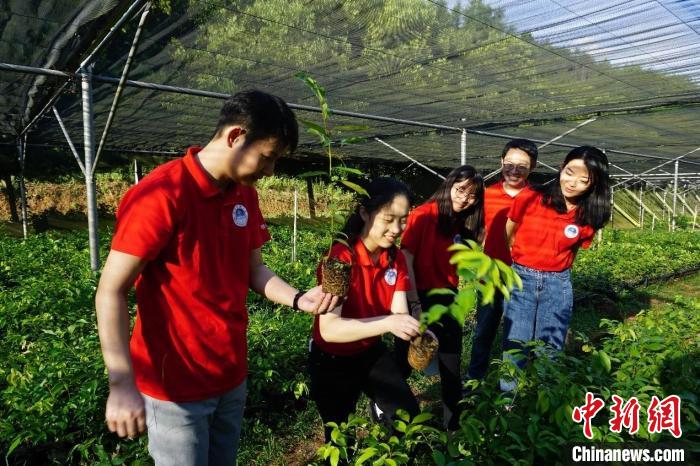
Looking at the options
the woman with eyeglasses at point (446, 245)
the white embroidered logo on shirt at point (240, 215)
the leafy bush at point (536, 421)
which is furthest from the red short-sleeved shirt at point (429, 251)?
the white embroidered logo on shirt at point (240, 215)

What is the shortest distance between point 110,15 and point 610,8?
3.68 meters

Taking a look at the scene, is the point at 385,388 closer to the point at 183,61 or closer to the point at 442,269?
Result: the point at 442,269

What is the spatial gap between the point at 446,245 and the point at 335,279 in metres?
1.23

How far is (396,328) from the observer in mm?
1570

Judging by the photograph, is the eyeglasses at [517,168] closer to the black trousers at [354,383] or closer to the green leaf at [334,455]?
the black trousers at [354,383]

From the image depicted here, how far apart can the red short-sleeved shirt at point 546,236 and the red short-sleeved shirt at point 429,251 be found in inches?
15.8

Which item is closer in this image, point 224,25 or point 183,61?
point 224,25

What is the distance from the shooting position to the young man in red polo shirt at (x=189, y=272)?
1.16m

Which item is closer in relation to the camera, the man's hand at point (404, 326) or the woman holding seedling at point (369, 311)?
the man's hand at point (404, 326)

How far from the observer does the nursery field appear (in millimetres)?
1493

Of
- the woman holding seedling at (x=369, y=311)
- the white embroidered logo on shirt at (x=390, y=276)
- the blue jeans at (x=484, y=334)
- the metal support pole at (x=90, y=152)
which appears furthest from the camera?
the metal support pole at (x=90, y=152)

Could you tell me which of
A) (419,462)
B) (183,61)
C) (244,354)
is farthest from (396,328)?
(183,61)

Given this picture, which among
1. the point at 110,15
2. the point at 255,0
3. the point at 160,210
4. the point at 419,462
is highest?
the point at 255,0

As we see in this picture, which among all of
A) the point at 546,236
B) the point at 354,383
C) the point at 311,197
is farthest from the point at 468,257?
the point at 311,197
